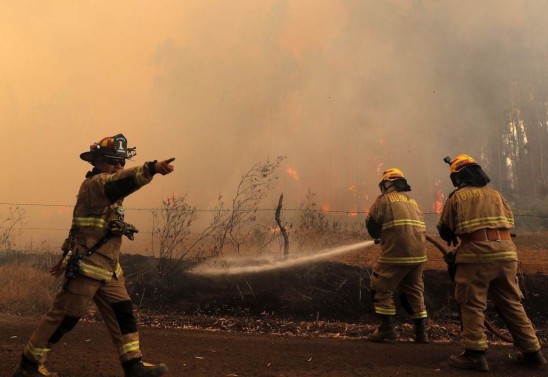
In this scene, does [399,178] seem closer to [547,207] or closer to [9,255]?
[9,255]

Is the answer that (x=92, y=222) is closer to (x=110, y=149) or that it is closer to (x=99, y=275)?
(x=99, y=275)

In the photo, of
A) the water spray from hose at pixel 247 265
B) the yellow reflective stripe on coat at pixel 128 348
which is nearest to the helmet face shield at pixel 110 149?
the yellow reflective stripe on coat at pixel 128 348

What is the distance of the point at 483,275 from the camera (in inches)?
150

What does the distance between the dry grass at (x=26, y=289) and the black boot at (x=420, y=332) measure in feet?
16.2

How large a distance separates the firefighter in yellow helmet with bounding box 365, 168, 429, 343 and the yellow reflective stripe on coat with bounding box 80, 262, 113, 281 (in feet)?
9.71

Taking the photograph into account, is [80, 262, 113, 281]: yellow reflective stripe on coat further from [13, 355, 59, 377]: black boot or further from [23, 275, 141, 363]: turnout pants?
[13, 355, 59, 377]: black boot

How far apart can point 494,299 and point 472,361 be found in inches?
23.1

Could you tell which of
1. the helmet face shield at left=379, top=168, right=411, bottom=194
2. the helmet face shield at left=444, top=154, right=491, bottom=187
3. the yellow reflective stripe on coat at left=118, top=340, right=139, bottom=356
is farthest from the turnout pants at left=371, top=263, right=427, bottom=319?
the yellow reflective stripe on coat at left=118, top=340, right=139, bottom=356

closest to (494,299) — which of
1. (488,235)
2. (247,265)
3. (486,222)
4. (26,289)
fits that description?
(488,235)

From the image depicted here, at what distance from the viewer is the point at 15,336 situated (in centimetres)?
465

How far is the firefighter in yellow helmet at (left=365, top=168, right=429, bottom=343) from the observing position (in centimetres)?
481

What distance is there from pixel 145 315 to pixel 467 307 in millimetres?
4040

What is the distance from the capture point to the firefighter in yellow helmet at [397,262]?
4.81m

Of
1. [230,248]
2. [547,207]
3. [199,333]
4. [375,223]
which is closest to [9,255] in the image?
[230,248]
